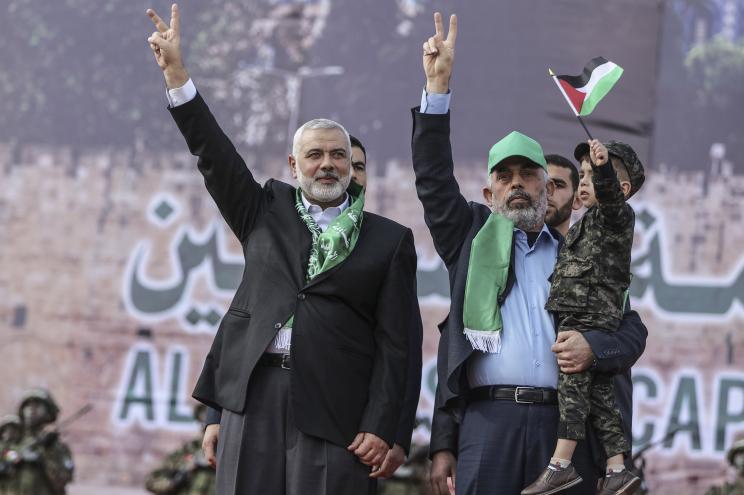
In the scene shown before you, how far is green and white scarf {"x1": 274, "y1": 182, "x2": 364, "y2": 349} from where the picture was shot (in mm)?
3457

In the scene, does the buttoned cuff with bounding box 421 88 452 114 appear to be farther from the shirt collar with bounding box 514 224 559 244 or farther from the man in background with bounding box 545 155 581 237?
the man in background with bounding box 545 155 581 237

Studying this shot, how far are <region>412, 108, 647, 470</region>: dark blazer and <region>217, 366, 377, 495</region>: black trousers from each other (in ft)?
Answer: 0.96

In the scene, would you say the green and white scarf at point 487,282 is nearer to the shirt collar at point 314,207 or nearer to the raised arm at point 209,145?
the shirt collar at point 314,207

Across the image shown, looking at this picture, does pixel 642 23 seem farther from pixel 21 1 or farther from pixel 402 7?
pixel 21 1

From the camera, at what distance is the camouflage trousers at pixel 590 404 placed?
3.27 metres

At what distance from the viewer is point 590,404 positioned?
335 centimetres

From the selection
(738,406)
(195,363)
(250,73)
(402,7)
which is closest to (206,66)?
(250,73)

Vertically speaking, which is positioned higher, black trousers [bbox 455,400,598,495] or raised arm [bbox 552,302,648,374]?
raised arm [bbox 552,302,648,374]

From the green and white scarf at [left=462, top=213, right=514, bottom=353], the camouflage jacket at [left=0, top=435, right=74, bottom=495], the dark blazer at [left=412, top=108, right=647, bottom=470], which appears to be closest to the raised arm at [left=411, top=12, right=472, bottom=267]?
the dark blazer at [left=412, top=108, right=647, bottom=470]

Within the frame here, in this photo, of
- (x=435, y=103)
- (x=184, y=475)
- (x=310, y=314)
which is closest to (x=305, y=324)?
(x=310, y=314)

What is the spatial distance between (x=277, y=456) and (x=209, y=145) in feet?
2.81

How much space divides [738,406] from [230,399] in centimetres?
551

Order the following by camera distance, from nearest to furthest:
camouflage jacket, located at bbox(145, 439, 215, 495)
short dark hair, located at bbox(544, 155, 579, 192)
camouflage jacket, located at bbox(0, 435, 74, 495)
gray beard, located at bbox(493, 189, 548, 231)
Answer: gray beard, located at bbox(493, 189, 548, 231) → short dark hair, located at bbox(544, 155, 579, 192) → camouflage jacket, located at bbox(145, 439, 215, 495) → camouflage jacket, located at bbox(0, 435, 74, 495)

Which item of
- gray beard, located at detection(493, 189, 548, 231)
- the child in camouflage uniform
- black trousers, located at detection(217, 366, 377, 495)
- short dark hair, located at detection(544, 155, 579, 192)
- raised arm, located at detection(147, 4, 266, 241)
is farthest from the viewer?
short dark hair, located at detection(544, 155, 579, 192)
